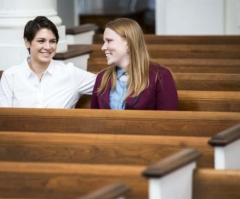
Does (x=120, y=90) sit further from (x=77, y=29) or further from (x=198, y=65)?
(x=77, y=29)

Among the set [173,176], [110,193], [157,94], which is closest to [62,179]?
[173,176]

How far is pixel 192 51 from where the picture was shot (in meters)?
7.78

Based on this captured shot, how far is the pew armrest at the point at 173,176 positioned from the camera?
419 centimetres

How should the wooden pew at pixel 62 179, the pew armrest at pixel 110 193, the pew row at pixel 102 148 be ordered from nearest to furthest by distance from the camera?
the pew armrest at pixel 110 193, the wooden pew at pixel 62 179, the pew row at pixel 102 148

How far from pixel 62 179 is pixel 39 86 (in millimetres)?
1631

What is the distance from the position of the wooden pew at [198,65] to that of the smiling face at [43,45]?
1.44m

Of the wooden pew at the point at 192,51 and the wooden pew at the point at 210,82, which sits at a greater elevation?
the wooden pew at the point at 192,51

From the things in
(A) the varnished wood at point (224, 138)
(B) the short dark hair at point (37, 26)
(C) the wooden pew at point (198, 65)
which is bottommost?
(A) the varnished wood at point (224, 138)

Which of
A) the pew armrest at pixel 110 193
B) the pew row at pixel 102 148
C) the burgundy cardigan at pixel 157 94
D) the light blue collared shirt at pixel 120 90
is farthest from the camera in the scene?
the light blue collared shirt at pixel 120 90

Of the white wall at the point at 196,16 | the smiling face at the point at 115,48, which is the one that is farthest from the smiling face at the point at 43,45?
the white wall at the point at 196,16

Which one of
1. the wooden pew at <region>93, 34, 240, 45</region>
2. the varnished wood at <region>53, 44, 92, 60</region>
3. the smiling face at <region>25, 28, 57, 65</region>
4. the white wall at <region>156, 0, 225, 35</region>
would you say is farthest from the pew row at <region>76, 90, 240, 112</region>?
the white wall at <region>156, 0, 225, 35</region>

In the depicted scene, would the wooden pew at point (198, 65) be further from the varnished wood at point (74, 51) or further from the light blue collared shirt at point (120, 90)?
the light blue collared shirt at point (120, 90)

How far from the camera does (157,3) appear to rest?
9039mm

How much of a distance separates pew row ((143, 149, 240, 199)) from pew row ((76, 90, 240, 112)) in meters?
1.47
